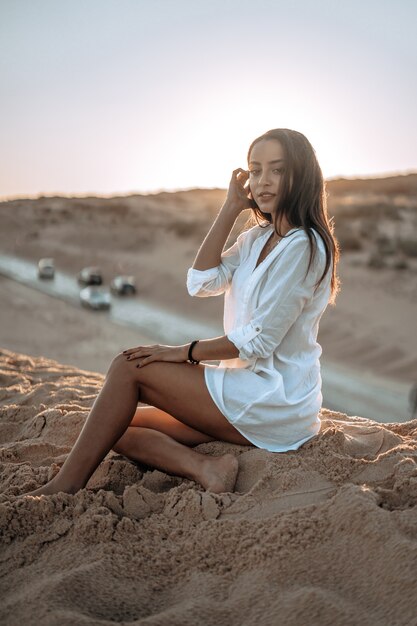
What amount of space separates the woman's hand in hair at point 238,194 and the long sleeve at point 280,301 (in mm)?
607

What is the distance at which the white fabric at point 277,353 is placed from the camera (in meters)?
2.70

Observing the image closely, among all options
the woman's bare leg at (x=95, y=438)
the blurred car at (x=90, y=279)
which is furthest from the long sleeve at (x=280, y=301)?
the blurred car at (x=90, y=279)

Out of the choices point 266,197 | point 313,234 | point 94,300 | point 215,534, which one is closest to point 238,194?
point 266,197

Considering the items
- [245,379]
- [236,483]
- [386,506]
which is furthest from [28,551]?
[386,506]

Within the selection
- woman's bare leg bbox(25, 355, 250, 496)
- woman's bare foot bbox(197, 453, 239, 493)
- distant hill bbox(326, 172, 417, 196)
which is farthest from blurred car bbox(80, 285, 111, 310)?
distant hill bbox(326, 172, 417, 196)

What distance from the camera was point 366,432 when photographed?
3.27m

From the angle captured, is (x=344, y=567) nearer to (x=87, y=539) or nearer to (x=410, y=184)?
(x=87, y=539)

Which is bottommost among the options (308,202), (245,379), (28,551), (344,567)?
(28,551)

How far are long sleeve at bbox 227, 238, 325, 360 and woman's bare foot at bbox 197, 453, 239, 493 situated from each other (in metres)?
0.47

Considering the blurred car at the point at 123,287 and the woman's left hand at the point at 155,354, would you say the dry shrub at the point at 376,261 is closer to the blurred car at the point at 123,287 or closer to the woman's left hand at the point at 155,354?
the blurred car at the point at 123,287

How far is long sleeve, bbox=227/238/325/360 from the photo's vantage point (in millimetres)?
2689

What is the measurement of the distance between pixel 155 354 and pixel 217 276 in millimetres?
586

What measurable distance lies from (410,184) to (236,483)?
70534mm

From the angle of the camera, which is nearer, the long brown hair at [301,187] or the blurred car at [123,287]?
the long brown hair at [301,187]
